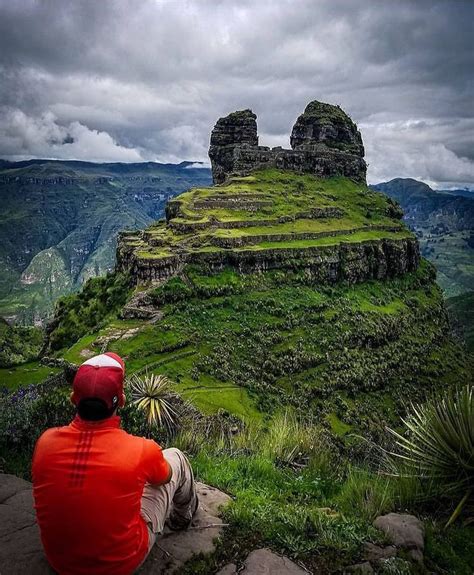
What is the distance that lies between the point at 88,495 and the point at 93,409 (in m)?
0.85

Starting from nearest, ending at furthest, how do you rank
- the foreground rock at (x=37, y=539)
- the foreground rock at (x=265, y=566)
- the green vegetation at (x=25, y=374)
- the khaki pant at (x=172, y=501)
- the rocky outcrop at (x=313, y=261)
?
the foreground rock at (x=37, y=539)
the foreground rock at (x=265, y=566)
the khaki pant at (x=172, y=501)
the green vegetation at (x=25, y=374)
the rocky outcrop at (x=313, y=261)

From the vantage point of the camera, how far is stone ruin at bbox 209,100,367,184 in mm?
115250

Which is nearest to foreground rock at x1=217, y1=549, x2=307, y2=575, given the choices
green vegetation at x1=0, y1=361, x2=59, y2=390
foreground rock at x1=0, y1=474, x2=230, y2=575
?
foreground rock at x1=0, y1=474, x2=230, y2=575

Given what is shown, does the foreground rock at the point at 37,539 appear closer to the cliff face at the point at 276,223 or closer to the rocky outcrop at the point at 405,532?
the rocky outcrop at the point at 405,532

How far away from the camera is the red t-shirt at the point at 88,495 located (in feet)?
15.1

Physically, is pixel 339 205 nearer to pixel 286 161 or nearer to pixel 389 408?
pixel 286 161

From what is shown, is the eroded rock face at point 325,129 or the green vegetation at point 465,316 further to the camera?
the green vegetation at point 465,316

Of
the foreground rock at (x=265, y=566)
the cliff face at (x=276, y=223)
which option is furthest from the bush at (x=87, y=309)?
the foreground rock at (x=265, y=566)

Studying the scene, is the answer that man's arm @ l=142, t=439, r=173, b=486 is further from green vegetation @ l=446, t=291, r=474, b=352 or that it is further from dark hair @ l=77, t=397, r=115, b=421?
green vegetation @ l=446, t=291, r=474, b=352

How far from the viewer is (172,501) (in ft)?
20.6

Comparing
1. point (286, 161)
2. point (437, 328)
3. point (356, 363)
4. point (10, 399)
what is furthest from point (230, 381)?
point (286, 161)

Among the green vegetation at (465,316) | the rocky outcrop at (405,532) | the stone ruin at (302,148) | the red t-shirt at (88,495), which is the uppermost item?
the stone ruin at (302,148)

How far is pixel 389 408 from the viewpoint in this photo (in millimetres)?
59469

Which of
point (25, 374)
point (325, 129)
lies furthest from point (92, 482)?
point (325, 129)
